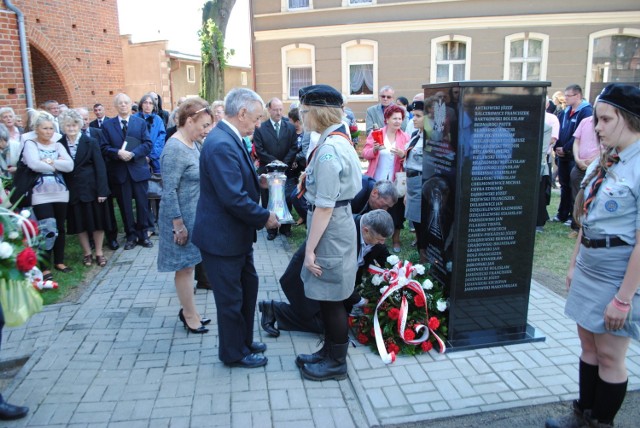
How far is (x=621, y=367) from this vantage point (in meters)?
2.66

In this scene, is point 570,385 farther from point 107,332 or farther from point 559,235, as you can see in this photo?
point 559,235

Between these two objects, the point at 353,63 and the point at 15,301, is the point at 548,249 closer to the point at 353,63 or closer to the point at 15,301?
the point at 15,301

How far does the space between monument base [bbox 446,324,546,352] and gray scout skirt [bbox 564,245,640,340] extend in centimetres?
125

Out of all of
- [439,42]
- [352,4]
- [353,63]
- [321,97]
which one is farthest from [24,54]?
[439,42]

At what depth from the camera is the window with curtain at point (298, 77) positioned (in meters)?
19.3

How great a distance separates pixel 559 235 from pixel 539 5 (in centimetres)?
1271

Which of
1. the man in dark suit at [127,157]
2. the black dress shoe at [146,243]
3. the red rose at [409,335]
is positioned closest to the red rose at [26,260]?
the red rose at [409,335]

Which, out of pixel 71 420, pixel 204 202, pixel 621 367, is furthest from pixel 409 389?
pixel 71 420

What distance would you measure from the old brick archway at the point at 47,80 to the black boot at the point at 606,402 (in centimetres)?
1241

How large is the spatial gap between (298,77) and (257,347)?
16.8 metres

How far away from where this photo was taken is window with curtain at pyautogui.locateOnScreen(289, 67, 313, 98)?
1927 cm

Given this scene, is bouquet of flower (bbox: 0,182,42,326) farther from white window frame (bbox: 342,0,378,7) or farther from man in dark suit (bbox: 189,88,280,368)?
white window frame (bbox: 342,0,378,7)

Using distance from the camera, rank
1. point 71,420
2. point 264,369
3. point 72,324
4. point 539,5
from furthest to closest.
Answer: point 539,5 → point 72,324 → point 264,369 → point 71,420

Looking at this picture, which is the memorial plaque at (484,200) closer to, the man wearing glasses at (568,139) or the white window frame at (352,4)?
the man wearing glasses at (568,139)
